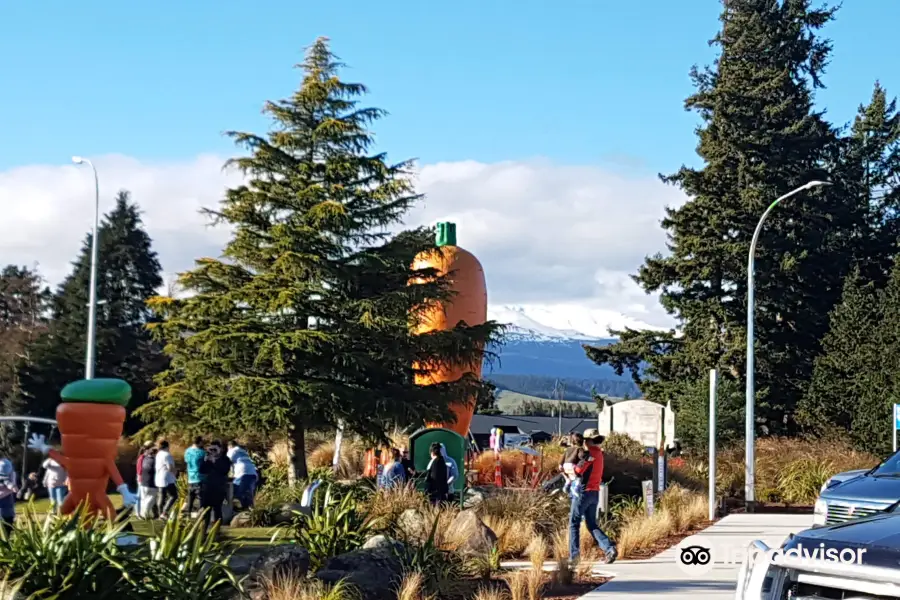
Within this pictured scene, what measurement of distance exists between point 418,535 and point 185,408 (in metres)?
13.0

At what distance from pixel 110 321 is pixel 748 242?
28.0 metres

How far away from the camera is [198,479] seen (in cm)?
1841

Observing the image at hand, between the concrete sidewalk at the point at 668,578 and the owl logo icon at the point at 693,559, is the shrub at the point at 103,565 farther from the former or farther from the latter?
the owl logo icon at the point at 693,559

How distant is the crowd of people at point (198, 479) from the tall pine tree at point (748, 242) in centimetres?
2552

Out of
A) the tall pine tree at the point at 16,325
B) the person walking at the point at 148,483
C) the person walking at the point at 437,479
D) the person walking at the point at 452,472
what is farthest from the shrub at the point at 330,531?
the tall pine tree at the point at 16,325

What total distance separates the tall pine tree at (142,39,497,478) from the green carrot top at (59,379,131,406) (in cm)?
1048

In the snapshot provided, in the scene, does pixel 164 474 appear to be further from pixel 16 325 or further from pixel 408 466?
pixel 16 325

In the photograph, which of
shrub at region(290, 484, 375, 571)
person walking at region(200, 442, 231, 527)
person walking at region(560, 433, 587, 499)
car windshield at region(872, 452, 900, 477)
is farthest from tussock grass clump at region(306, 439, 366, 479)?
car windshield at region(872, 452, 900, 477)

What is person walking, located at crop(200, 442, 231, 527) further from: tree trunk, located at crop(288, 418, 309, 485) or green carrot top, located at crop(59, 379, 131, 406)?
tree trunk, located at crop(288, 418, 309, 485)

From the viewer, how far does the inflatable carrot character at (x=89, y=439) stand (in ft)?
40.4

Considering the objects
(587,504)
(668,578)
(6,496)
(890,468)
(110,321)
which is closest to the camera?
(668,578)

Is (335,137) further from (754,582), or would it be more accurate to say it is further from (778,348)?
(778,348)

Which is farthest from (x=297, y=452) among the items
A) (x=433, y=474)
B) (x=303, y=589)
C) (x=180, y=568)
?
(x=180, y=568)

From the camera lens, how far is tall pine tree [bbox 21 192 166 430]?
146 ft
